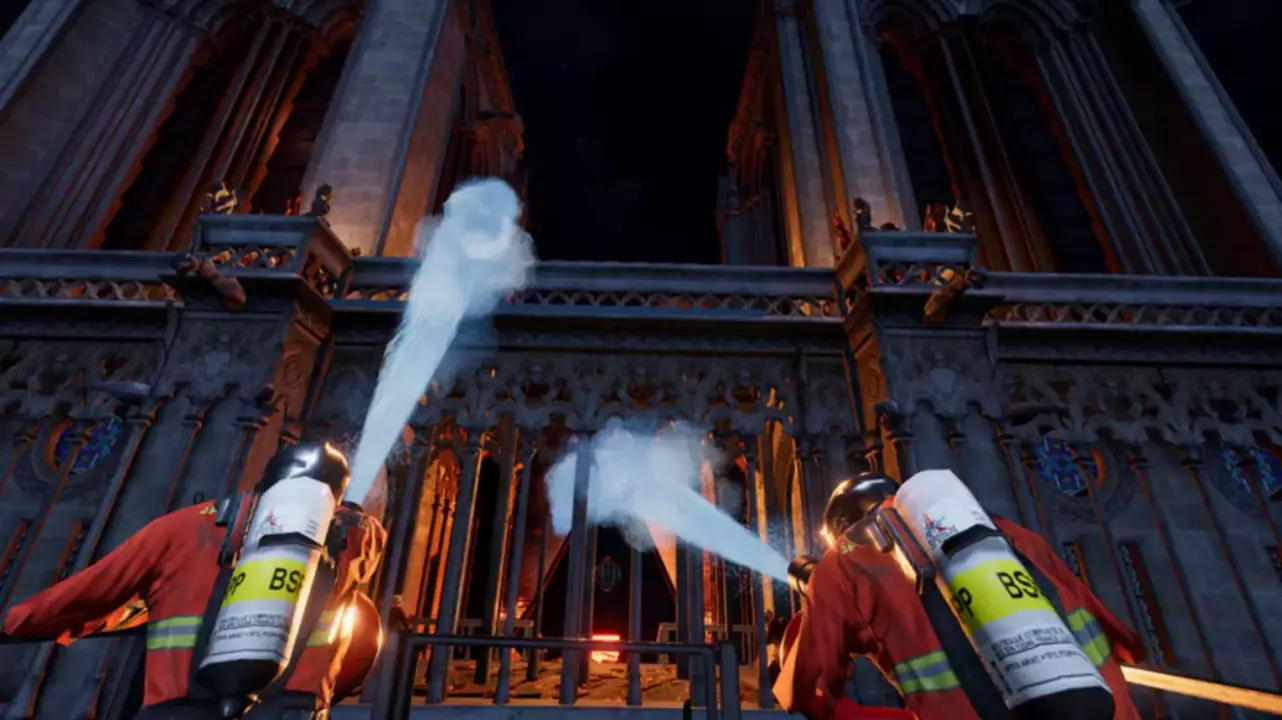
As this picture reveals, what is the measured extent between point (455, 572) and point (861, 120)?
667 centimetres

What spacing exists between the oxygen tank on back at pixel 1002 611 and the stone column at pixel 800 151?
4.70 m

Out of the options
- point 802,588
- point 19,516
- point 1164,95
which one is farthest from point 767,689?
point 1164,95

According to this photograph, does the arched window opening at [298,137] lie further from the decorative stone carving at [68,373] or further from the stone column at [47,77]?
the decorative stone carving at [68,373]

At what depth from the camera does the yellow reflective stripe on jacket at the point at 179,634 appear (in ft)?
6.92

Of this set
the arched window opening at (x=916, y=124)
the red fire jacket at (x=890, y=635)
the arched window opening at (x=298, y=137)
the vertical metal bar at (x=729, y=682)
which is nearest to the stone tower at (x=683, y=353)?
the vertical metal bar at (x=729, y=682)

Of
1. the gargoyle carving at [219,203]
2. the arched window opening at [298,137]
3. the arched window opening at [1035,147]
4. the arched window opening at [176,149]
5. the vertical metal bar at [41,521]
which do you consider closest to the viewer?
the vertical metal bar at [41,521]

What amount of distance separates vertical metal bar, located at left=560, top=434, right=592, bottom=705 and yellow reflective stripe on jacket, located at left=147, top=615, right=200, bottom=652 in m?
2.44

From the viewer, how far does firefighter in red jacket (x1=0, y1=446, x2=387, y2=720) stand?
6.69ft

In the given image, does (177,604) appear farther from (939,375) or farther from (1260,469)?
(1260,469)

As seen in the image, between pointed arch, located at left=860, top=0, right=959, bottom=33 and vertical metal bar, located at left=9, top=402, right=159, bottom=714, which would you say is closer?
vertical metal bar, located at left=9, top=402, right=159, bottom=714

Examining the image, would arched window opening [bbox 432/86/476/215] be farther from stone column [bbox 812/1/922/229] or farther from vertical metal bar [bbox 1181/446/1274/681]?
vertical metal bar [bbox 1181/446/1274/681]

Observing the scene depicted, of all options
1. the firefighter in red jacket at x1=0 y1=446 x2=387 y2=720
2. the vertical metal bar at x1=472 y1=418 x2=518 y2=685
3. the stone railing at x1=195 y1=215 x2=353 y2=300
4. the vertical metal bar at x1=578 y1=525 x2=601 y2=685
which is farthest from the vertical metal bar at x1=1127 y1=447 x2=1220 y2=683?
the stone railing at x1=195 y1=215 x2=353 y2=300

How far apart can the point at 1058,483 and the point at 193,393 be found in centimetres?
781

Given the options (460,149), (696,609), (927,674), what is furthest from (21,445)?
(460,149)
